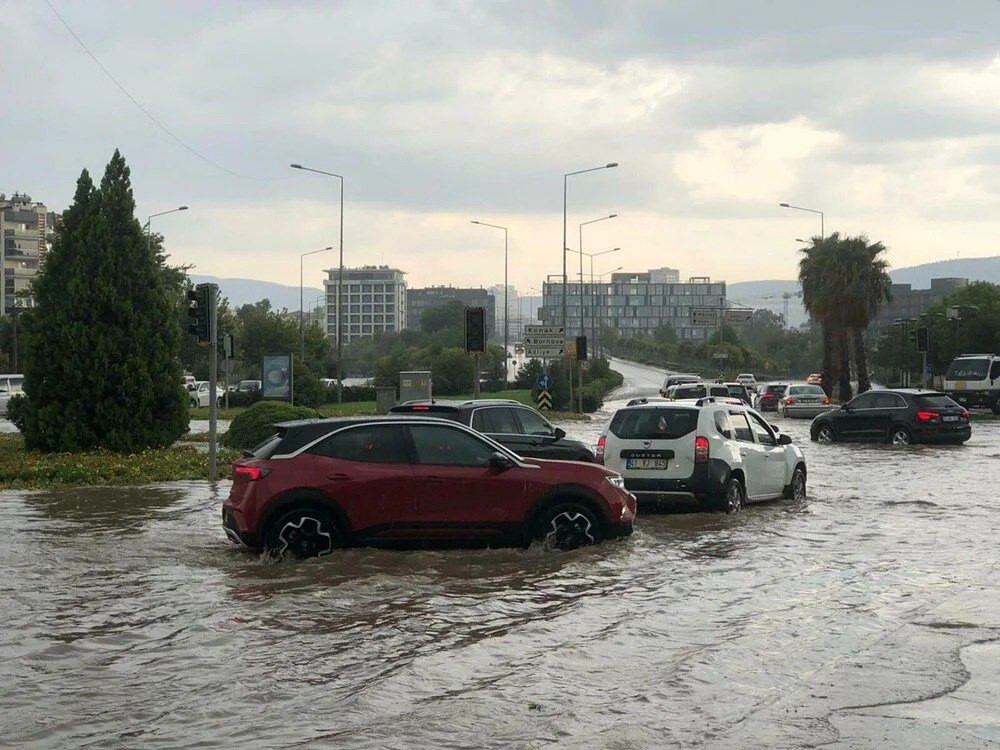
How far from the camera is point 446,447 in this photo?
13164 mm

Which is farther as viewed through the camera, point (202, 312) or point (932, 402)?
point (932, 402)

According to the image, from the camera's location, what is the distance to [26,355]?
82.8ft

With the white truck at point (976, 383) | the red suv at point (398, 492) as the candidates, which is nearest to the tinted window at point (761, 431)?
the red suv at point (398, 492)

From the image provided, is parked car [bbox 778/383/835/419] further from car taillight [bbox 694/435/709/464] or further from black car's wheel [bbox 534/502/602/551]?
black car's wheel [bbox 534/502/602/551]

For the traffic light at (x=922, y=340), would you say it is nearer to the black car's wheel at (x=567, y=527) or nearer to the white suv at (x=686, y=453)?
the white suv at (x=686, y=453)

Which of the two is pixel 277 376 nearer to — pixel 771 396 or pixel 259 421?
pixel 259 421

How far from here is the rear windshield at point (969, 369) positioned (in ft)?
167

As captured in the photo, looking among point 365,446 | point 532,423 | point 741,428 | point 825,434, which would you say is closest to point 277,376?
point 825,434

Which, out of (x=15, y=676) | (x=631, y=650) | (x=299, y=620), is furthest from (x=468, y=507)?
(x=15, y=676)

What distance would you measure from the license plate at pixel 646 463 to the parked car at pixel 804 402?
35800 mm

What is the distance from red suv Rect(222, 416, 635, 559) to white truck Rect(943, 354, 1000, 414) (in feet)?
135

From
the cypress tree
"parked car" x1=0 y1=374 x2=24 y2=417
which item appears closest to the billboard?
the cypress tree

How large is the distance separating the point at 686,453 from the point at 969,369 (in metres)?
38.1

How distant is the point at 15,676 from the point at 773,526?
10.3 meters
